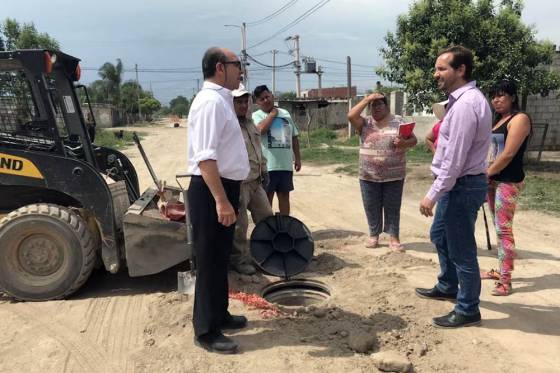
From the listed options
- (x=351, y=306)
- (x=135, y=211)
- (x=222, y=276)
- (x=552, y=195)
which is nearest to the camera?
(x=222, y=276)

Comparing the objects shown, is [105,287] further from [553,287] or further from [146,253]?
[553,287]

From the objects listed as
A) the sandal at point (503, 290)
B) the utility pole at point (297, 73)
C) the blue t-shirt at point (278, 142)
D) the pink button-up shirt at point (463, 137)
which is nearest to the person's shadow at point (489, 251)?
the sandal at point (503, 290)

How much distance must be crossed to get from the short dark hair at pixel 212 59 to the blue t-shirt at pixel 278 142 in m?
2.63

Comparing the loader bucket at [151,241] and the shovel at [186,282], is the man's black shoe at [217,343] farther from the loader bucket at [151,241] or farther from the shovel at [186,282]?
the loader bucket at [151,241]

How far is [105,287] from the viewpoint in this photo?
16.1 feet

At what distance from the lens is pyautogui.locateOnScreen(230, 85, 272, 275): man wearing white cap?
4887 millimetres

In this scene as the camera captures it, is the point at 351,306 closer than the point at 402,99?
Yes

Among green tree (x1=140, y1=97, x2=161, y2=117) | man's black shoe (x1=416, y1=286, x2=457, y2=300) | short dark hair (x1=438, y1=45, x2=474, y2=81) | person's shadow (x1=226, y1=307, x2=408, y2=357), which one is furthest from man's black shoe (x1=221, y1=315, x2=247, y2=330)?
green tree (x1=140, y1=97, x2=161, y2=117)

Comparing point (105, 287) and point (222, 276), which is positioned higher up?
point (222, 276)

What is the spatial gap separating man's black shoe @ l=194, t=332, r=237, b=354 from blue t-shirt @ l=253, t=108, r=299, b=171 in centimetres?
282

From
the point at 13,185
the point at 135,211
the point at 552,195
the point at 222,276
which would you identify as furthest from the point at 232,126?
the point at 552,195

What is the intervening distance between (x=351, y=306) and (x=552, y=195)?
648 centimetres

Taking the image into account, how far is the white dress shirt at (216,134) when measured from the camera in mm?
2977

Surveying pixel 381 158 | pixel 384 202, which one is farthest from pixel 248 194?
pixel 384 202
